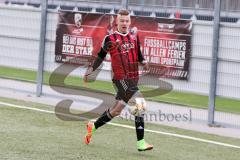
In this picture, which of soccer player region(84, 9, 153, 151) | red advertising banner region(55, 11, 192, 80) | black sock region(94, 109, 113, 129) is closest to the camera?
soccer player region(84, 9, 153, 151)

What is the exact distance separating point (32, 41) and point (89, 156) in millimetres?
7433

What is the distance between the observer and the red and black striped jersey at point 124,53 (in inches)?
353

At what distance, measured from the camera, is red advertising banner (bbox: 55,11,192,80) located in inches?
496

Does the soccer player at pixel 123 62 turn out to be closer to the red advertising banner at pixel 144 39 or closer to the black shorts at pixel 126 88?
the black shorts at pixel 126 88

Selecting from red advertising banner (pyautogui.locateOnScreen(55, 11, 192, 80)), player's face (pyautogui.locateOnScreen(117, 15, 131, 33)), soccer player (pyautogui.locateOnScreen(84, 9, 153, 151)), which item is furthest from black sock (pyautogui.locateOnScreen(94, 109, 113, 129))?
red advertising banner (pyautogui.locateOnScreen(55, 11, 192, 80))

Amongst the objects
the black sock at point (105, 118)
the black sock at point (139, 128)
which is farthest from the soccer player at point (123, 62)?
the black sock at point (139, 128)

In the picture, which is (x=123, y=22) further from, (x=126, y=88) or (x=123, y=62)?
(x=126, y=88)

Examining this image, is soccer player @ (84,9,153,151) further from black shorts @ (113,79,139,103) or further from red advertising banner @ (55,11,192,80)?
red advertising banner @ (55,11,192,80)

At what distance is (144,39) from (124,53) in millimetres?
4354

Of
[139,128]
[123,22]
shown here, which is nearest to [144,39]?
[123,22]

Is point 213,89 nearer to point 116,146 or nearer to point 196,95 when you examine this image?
point 196,95

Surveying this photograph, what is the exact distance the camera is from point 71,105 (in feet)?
44.5

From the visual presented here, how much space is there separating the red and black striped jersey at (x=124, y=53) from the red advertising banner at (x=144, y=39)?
11.7ft

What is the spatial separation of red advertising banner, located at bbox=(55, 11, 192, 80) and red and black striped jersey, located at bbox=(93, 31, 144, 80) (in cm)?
355
